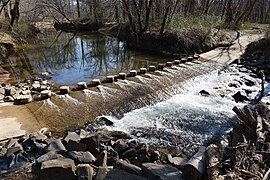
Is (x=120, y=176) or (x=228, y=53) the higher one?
(x=228, y=53)

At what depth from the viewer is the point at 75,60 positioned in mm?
11672

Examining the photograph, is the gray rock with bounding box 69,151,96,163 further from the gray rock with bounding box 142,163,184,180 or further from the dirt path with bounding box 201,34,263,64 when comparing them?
the dirt path with bounding box 201,34,263,64

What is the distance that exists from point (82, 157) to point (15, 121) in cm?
230

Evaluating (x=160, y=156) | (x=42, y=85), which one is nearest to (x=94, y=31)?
(x=42, y=85)

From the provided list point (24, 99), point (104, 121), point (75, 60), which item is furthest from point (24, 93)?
point (75, 60)

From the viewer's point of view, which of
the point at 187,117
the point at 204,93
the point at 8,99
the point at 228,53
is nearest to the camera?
the point at 187,117

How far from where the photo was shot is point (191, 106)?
6.23m

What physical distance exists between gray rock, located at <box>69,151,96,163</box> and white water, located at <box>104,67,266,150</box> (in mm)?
1353

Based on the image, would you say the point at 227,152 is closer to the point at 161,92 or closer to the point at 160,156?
the point at 160,156

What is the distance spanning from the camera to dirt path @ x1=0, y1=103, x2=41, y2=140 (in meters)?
4.72

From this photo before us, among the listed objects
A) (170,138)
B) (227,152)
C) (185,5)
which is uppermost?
(185,5)

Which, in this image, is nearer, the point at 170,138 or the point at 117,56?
the point at 170,138

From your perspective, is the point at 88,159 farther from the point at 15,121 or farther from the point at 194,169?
the point at 15,121

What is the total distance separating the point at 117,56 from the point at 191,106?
7.14 m
